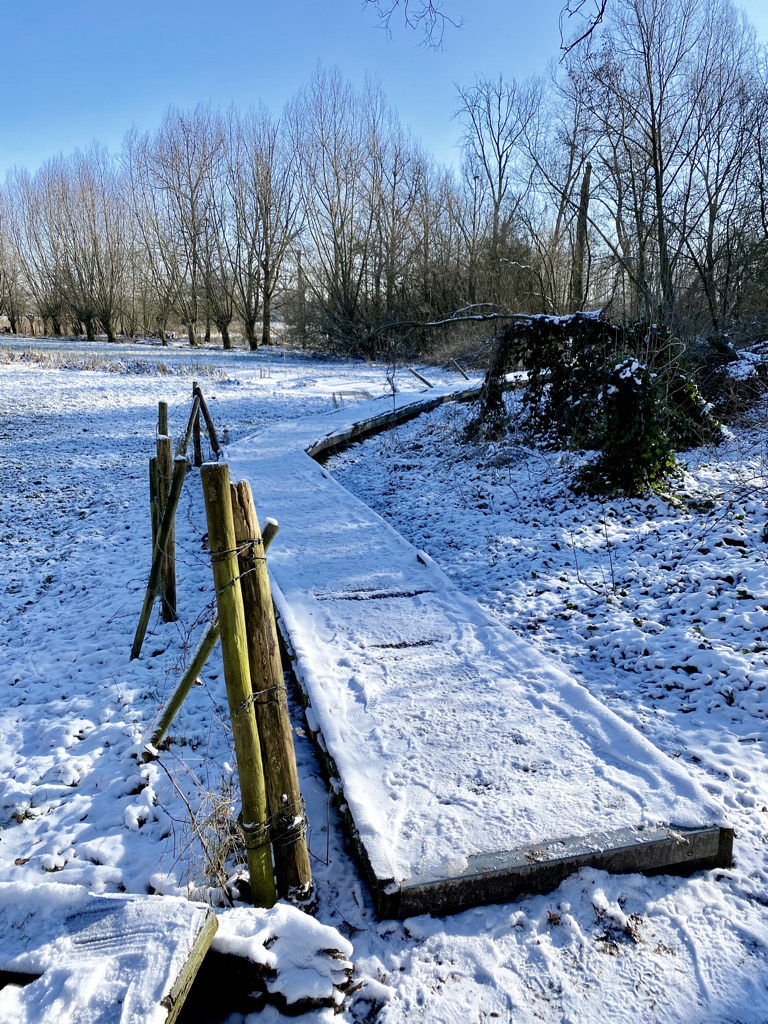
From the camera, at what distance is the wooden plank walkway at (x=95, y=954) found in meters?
1.69

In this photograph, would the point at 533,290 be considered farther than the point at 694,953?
Yes

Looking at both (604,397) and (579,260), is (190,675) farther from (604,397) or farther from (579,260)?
(579,260)

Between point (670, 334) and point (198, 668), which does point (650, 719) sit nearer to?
point (198, 668)

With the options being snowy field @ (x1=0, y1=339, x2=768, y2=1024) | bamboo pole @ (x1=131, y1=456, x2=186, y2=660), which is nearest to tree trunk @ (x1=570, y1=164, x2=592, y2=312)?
snowy field @ (x1=0, y1=339, x2=768, y2=1024)

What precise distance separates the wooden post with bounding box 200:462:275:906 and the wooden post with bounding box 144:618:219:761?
70cm

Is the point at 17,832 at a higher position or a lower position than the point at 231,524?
lower

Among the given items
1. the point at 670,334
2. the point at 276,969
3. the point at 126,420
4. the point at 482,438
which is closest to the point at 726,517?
the point at 670,334

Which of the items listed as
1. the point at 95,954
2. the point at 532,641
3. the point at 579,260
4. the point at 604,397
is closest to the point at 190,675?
the point at 95,954

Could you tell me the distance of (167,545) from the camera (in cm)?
488

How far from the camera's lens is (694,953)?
7.29 ft

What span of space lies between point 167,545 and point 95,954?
3.31 meters

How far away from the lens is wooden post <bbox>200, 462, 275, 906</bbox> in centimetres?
221

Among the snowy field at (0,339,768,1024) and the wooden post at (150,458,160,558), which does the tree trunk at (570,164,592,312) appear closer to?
the snowy field at (0,339,768,1024)

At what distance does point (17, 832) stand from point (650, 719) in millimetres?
3315
